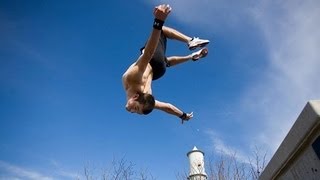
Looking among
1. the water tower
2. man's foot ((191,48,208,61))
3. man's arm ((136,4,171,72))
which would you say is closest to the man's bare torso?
man's arm ((136,4,171,72))

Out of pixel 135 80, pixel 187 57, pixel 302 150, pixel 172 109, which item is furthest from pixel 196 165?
pixel 302 150

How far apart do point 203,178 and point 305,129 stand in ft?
34.9

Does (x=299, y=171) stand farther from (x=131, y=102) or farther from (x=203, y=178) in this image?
A: (x=203, y=178)

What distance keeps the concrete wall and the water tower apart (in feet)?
33.1

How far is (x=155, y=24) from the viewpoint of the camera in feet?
12.2

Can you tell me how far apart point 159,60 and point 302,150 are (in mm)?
2849

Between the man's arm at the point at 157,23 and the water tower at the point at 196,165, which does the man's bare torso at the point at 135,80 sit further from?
the water tower at the point at 196,165

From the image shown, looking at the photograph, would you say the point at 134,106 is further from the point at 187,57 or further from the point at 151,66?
the point at 187,57

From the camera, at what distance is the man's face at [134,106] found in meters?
4.31

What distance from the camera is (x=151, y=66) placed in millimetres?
4547

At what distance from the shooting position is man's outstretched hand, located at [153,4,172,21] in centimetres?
366

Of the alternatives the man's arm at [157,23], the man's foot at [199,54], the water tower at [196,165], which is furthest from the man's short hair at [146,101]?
the water tower at [196,165]

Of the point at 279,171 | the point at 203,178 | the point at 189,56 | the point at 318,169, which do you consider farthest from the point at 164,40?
the point at 203,178

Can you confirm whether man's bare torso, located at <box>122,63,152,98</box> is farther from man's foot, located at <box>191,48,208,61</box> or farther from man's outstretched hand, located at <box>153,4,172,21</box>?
man's foot, located at <box>191,48,208,61</box>
